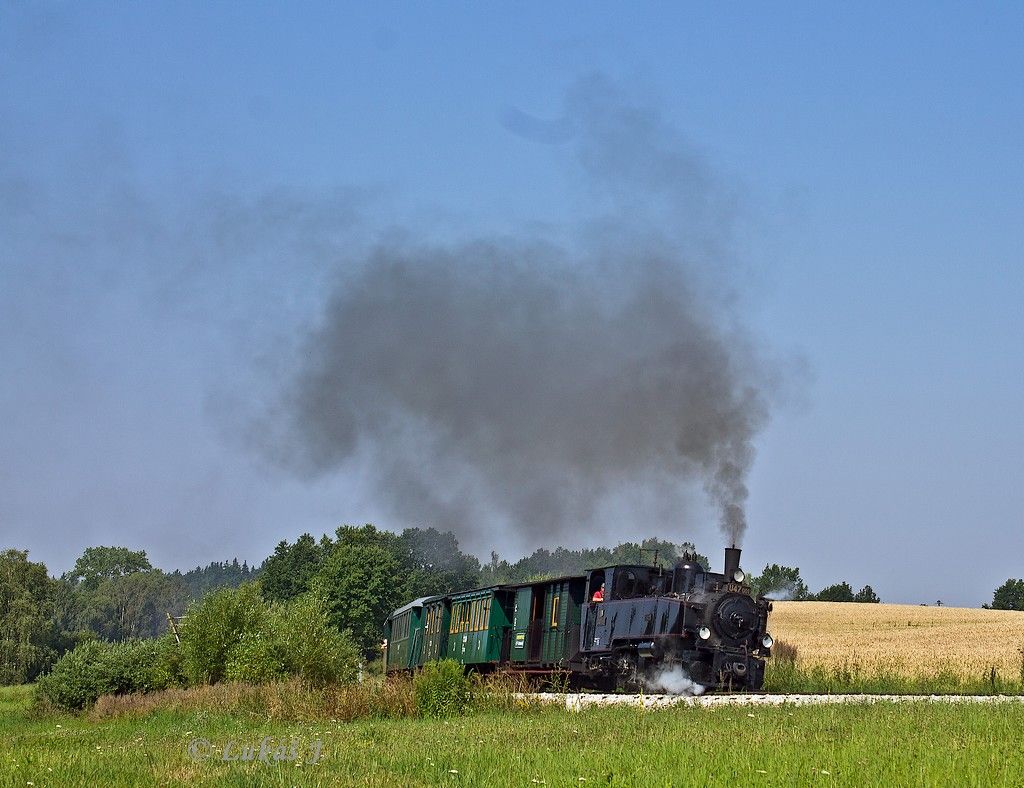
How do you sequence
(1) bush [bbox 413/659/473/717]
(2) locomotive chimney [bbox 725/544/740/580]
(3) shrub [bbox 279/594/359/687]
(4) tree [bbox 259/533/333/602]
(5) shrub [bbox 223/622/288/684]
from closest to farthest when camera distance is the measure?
(1) bush [bbox 413/659/473/717]
(2) locomotive chimney [bbox 725/544/740/580]
(3) shrub [bbox 279/594/359/687]
(5) shrub [bbox 223/622/288/684]
(4) tree [bbox 259/533/333/602]

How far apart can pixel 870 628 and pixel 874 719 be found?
37181 mm

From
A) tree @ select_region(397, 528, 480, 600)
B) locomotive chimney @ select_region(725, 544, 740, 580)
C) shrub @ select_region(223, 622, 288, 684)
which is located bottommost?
shrub @ select_region(223, 622, 288, 684)

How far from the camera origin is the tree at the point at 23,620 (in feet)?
281

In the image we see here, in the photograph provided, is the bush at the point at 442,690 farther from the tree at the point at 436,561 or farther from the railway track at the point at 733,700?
the tree at the point at 436,561

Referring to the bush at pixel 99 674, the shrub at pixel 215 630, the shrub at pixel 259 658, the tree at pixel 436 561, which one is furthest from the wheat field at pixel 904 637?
the tree at pixel 436 561

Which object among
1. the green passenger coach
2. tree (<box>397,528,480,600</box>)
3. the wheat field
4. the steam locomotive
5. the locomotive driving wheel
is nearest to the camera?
the steam locomotive

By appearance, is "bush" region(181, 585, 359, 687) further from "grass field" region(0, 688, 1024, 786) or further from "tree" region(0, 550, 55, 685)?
"tree" region(0, 550, 55, 685)

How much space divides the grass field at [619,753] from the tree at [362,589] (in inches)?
2872

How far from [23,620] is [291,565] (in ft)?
107

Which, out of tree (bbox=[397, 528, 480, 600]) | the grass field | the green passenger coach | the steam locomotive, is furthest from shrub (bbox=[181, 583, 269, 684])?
tree (bbox=[397, 528, 480, 600])

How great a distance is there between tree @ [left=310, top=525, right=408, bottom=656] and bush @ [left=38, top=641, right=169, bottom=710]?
44.1 m

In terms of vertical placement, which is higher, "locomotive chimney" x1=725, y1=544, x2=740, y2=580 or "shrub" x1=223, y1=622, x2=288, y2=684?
"locomotive chimney" x1=725, y1=544, x2=740, y2=580

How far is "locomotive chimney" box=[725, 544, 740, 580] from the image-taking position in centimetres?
2653

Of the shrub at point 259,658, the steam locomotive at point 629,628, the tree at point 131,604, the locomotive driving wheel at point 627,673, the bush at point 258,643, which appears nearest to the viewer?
the steam locomotive at point 629,628
